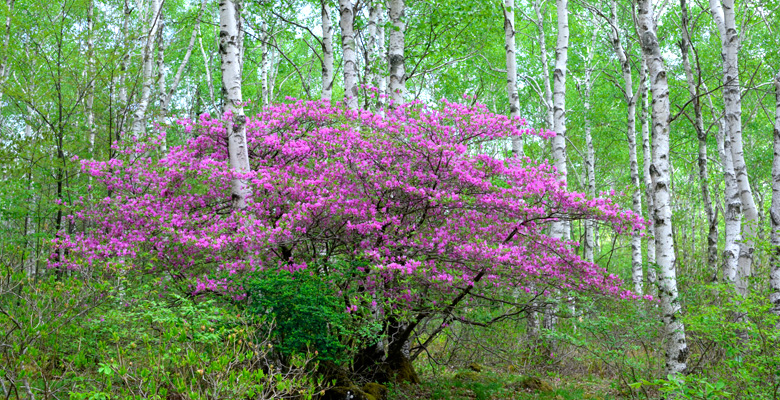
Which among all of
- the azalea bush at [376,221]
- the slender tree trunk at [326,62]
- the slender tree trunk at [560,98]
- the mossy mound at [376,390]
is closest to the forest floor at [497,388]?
the mossy mound at [376,390]

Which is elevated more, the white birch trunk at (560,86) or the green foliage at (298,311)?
the white birch trunk at (560,86)

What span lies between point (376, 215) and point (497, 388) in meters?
3.44

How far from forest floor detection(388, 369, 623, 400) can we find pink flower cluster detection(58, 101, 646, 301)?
1557 mm

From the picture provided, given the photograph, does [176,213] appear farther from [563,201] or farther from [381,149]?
[563,201]

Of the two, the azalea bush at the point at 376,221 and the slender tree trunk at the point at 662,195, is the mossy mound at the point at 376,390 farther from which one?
the slender tree trunk at the point at 662,195

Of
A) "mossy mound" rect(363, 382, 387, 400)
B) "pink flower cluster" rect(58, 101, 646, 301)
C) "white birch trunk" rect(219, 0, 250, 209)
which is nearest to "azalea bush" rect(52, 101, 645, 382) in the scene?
"pink flower cluster" rect(58, 101, 646, 301)

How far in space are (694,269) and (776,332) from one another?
27.4 feet

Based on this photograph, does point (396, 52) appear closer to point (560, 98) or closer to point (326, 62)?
point (326, 62)

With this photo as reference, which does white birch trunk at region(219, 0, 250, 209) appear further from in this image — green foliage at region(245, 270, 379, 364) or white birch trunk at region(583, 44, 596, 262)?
white birch trunk at region(583, 44, 596, 262)

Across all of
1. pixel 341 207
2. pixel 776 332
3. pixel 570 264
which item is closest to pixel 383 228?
pixel 341 207

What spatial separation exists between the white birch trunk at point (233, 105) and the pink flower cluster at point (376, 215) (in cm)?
17

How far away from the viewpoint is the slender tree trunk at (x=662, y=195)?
234 inches

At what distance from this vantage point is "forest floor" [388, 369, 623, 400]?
719 cm

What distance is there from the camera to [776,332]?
423 cm
